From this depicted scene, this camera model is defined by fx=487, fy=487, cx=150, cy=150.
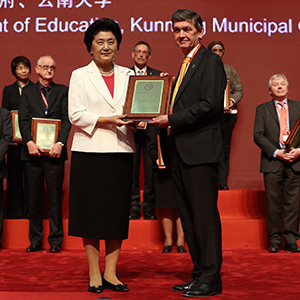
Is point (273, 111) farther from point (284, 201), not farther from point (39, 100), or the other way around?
point (39, 100)

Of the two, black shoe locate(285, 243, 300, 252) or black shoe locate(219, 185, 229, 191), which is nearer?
black shoe locate(285, 243, 300, 252)

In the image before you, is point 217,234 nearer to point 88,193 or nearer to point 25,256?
Answer: point 88,193

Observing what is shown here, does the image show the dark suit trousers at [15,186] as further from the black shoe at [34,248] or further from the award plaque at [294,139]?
the award plaque at [294,139]

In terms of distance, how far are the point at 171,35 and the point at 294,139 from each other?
2.44 m

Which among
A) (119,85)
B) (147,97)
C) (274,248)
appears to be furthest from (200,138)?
(274,248)

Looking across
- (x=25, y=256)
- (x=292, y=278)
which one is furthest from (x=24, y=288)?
(x=292, y=278)

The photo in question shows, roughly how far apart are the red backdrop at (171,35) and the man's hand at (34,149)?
1600 mm

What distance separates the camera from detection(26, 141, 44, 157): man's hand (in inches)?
177

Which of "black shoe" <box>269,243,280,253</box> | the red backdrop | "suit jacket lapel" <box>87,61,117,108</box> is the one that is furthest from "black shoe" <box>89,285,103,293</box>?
the red backdrop

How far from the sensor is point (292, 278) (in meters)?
3.28

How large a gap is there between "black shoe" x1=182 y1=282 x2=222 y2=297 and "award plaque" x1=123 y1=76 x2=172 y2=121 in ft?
3.24

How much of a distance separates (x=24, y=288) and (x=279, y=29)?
4.63 m

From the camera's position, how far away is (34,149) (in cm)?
451

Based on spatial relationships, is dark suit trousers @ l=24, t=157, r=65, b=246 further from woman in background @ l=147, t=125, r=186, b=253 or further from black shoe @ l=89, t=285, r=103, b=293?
black shoe @ l=89, t=285, r=103, b=293
